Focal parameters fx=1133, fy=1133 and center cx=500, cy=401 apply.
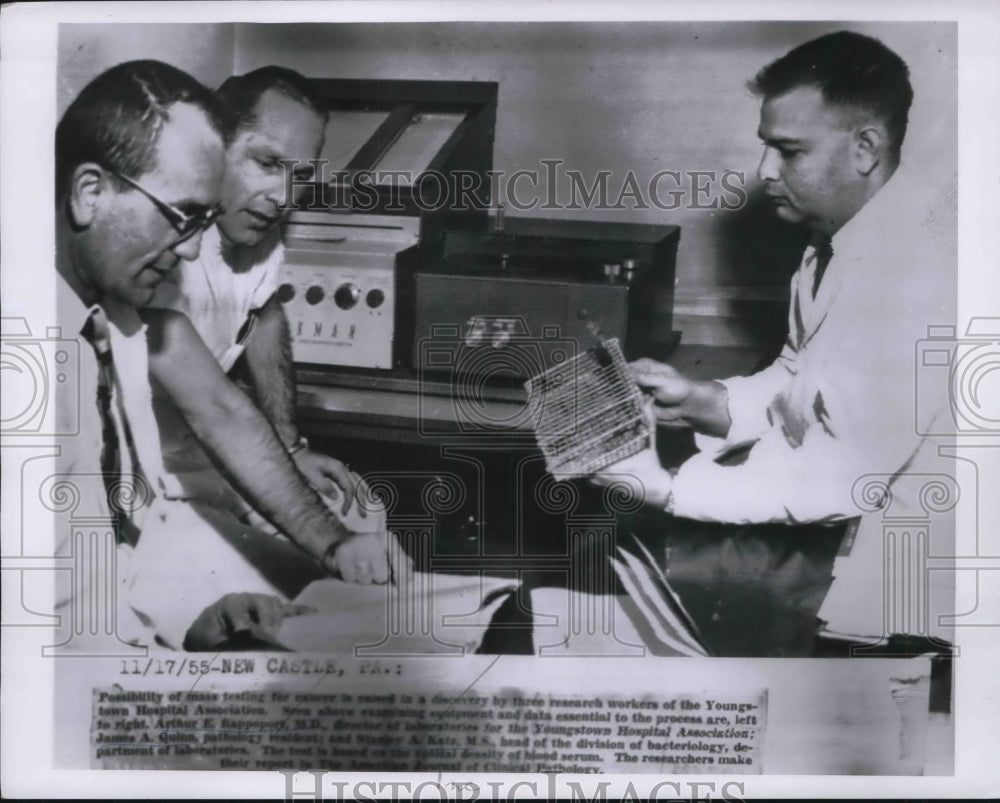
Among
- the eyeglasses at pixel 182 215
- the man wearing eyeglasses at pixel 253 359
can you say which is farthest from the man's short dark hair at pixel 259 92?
the eyeglasses at pixel 182 215

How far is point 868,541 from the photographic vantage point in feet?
7.58

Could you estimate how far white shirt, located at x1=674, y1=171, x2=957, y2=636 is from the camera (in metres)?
2.30

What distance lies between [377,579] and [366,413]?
343mm

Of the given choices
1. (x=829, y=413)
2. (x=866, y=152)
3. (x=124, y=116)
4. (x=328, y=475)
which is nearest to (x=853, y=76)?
(x=866, y=152)

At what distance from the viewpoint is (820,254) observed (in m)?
2.30

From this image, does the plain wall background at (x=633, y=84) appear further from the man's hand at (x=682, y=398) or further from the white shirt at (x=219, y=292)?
the white shirt at (x=219, y=292)

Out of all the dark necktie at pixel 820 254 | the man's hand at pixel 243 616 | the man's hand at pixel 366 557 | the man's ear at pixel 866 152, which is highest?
the man's ear at pixel 866 152

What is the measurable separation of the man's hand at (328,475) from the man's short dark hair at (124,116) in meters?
0.68

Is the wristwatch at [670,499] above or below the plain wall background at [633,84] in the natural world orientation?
below

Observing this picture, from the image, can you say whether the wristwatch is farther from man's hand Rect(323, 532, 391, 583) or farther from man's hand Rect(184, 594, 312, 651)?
man's hand Rect(184, 594, 312, 651)

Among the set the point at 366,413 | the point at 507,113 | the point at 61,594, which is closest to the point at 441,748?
the point at 366,413

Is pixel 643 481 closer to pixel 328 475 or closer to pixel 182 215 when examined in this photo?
pixel 328 475

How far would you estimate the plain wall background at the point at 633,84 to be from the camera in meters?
2.31

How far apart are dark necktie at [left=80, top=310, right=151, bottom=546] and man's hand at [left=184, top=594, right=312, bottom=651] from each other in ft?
0.75
